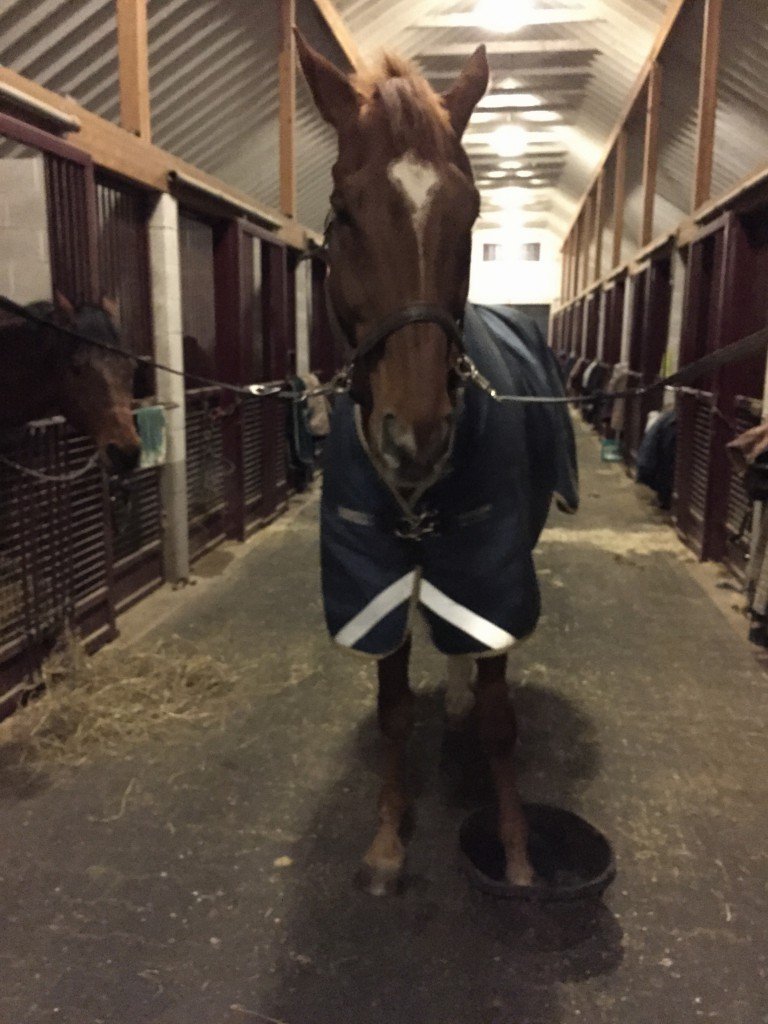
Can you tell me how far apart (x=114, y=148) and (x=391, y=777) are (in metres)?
2.76

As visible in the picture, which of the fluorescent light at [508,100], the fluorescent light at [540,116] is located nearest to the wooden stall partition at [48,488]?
the fluorescent light at [508,100]

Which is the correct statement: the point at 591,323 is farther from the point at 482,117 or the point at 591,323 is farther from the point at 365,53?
the point at 365,53

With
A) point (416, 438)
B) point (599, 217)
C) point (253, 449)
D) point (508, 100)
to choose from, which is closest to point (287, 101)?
point (253, 449)

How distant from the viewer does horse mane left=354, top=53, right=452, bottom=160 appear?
1.32 meters

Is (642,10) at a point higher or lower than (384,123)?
higher

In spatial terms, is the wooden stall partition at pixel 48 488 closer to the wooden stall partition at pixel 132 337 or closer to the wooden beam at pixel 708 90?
the wooden stall partition at pixel 132 337

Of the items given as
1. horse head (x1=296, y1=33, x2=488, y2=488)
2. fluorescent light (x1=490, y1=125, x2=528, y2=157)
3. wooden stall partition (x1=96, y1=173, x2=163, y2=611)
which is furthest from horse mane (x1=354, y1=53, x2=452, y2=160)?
fluorescent light (x1=490, y1=125, x2=528, y2=157)

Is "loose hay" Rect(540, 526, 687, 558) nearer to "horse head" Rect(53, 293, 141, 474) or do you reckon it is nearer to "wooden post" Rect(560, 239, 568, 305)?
"horse head" Rect(53, 293, 141, 474)

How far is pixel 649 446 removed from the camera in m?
6.06

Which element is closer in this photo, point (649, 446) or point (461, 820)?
point (461, 820)

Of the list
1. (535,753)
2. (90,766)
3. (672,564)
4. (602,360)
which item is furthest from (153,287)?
(602,360)

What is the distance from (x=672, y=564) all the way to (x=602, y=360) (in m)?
6.16

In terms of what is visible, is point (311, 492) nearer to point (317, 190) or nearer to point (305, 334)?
point (305, 334)

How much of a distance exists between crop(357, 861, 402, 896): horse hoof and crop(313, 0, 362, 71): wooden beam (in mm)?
5955
